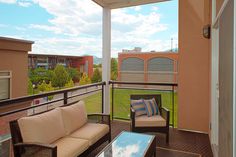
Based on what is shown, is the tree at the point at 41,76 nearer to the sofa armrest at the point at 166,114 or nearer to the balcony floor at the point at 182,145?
the balcony floor at the point at 182,145

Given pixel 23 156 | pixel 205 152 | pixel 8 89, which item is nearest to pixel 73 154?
pixel 23 156

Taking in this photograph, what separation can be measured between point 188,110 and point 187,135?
55 centimetres

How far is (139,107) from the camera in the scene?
12.1 feet

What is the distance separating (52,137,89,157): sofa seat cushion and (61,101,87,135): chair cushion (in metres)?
0.23

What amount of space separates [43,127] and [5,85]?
443 cm

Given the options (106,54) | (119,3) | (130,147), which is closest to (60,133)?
(130,147)

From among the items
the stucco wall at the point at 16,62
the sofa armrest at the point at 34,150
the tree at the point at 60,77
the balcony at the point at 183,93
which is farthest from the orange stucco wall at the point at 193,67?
the stucco wall at the point at 16,62

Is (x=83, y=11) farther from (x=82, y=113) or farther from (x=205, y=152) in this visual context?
(x=205, y=152)

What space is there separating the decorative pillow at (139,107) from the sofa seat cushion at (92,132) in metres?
0.89

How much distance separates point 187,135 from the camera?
3.72 metres

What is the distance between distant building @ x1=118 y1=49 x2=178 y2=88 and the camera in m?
5.60

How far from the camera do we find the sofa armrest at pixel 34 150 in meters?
1.80

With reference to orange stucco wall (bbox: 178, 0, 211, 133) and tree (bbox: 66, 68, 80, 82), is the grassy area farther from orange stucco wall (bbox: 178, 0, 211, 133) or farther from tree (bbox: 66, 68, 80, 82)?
tree (bbox: 66, 68, 80, 82)

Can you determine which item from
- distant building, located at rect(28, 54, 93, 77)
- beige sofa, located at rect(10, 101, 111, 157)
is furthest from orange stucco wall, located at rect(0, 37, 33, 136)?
beige sofa, located at rect(10, 101, 111, 157)
